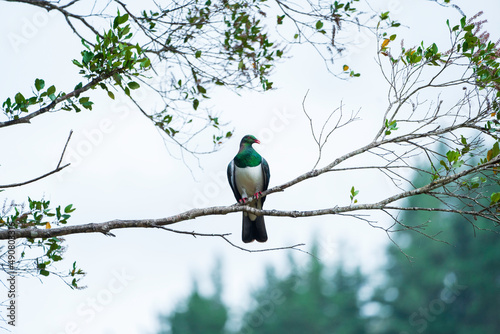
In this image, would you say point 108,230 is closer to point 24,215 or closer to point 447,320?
point 24,215

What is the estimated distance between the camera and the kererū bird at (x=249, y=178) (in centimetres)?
621

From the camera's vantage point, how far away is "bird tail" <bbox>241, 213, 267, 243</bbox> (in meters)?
6.20

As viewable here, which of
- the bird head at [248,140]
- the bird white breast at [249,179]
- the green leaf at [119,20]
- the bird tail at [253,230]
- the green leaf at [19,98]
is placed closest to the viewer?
the green leaf at [19,98]

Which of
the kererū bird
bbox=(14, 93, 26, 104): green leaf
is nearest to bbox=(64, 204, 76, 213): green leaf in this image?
bbox=(14, 93, 26, 104): green leaf

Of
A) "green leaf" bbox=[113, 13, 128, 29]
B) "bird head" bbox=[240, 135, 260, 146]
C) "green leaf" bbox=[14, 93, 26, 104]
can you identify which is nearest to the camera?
"green leaf" bbox=[14, 93, 26, 104]

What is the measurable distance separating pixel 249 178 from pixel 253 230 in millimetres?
525

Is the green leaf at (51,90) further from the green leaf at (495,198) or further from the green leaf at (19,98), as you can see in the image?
the green leaf at (495,198)

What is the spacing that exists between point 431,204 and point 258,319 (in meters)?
12.2

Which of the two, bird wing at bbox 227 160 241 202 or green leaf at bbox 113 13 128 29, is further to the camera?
bird wing at bbox 227 160 241 202

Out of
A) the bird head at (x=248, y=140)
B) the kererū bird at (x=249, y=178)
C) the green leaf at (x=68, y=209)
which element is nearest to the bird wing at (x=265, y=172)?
the kererū bird at (x=249, y=178)

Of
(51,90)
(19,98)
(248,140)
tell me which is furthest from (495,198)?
(248,140)

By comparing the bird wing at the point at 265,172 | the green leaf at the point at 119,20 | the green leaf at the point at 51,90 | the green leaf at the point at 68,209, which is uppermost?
the bird wing at the point at 265,172

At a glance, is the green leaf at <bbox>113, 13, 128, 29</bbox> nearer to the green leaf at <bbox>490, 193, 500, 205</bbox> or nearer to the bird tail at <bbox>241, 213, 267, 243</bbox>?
the green leaf at <bbox>490, 193, 500, 205</bbox>

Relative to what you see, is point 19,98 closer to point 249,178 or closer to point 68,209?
point 68,209
